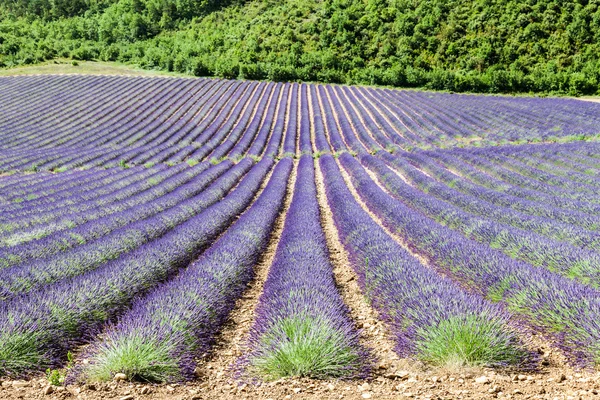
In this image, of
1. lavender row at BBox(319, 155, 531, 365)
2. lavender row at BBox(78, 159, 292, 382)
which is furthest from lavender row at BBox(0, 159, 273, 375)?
lavender row at BBox(319, 155, 531, 365)

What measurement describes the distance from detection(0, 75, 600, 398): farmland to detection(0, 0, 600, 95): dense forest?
39994mm

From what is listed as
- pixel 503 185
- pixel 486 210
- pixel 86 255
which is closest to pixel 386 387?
pixel 86 255

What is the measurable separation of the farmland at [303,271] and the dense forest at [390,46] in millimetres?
39994

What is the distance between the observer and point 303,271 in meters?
5.30

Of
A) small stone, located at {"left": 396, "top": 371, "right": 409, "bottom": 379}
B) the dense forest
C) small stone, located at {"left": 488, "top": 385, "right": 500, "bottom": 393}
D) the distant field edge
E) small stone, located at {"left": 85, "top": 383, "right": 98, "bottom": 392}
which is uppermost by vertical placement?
the dense forest

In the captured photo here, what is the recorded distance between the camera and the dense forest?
5400 cm

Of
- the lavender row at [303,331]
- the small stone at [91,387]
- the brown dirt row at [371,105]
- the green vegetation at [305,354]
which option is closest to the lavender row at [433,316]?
the lavender row at [303,331]

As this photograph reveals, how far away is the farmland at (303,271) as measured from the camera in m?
3.12

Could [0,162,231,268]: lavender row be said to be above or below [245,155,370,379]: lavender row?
below

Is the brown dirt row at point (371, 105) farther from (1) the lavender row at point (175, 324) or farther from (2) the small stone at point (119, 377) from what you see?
(2) the small stone at point (119, 377)

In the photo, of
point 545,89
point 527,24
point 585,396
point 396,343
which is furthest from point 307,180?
point 527,24

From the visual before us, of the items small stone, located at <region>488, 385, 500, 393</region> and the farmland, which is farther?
the farmland

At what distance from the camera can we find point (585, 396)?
8.03 feet

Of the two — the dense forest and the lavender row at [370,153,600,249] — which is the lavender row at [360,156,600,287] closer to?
the lavender row at [370,153,600,249]
